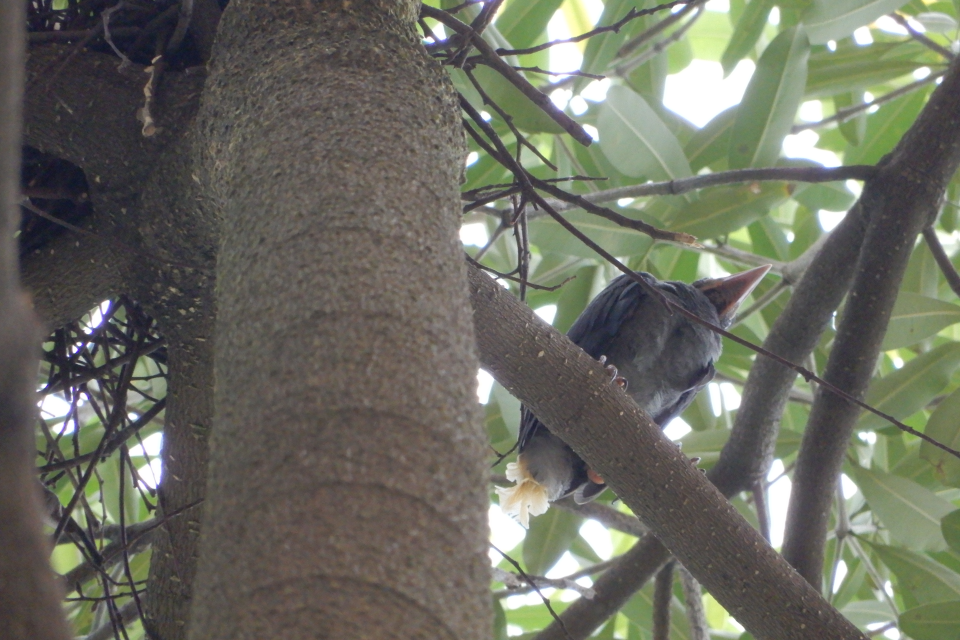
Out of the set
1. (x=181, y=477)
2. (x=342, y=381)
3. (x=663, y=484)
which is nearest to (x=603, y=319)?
(x=663, y=484)

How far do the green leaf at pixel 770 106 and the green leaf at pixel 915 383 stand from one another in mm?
775

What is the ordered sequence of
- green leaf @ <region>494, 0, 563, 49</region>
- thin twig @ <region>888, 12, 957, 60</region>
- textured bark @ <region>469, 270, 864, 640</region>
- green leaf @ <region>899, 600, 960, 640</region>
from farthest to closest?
1. thin twig @ <region>888, 12, 957, 60</region>
2. green leaf @ <region>494, 0, 563, 49</region>
3. green leaf @ <region>899, 600, 960, 640</region>
4. textured bark @ <region>469, 270, 864, 640</region>

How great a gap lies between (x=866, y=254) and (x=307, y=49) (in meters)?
1.45

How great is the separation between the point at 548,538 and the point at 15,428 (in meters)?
2.73

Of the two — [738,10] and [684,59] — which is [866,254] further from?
[684,59]

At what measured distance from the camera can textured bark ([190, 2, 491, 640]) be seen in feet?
1.86

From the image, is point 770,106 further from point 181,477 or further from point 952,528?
point 181,477

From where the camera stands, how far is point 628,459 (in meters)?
1.51

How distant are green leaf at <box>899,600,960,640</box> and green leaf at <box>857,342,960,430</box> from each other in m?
0.58

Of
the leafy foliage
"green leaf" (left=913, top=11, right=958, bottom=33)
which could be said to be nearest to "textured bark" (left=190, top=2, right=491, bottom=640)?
the leafy foliage

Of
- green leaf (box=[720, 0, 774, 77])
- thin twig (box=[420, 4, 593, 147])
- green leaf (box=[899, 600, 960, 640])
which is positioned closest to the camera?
thin twig (box=[420, 4, 593, 147])

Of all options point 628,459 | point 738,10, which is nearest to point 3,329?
point 628,459

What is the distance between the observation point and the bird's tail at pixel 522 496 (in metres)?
2.83

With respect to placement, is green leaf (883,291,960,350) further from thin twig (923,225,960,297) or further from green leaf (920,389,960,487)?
thin twig (923,225,960,297)
